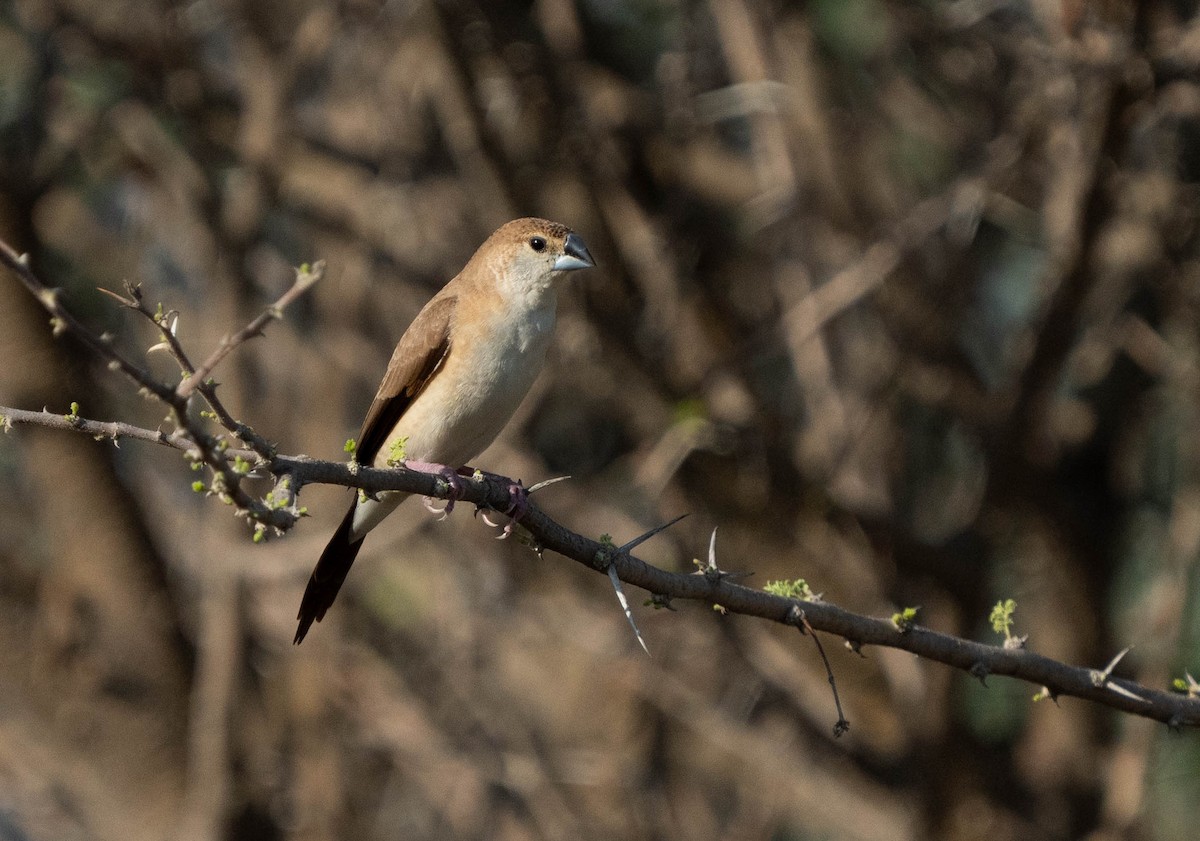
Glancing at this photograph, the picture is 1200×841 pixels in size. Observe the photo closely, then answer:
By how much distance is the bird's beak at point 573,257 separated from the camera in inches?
182

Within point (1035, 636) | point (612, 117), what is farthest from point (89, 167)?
point (1035, 636)

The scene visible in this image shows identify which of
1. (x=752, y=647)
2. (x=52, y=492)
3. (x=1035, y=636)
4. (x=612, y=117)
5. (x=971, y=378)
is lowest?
(x=52, y=492)

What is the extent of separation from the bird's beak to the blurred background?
147cm

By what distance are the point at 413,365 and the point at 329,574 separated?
2.37 feet

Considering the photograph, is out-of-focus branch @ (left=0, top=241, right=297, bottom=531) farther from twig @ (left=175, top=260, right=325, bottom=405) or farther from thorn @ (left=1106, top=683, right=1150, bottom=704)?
thorn @ (left=1106, top=683, right=1150, bottom=704)

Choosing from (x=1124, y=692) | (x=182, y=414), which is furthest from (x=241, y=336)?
(x=1124, y=692)

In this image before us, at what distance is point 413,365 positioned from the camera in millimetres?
4520

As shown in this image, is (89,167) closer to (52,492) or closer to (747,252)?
(52,492)

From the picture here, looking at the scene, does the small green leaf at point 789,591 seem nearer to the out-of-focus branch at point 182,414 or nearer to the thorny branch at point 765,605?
the thorny branch at point 765,605

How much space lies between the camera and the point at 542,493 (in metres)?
7.27

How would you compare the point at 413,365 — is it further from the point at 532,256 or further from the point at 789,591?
the point at 789,591

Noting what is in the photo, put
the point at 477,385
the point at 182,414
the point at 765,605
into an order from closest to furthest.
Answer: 1. the point at 182,414
2. the point at 765,605
3. the point at 477,385

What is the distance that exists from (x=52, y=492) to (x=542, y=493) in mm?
2403

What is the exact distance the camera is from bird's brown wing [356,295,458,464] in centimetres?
449
